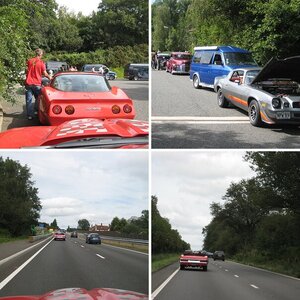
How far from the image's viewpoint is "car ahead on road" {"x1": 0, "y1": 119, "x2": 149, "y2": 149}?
4359 mm

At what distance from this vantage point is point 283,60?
8.67 metres

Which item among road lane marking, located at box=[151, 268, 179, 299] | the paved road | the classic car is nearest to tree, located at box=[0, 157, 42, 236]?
road lane marking, located at box=[151, 268, 179, 299]

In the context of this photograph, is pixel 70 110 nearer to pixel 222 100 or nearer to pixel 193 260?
pixel 193 260

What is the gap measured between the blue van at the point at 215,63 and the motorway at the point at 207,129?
2.19 m

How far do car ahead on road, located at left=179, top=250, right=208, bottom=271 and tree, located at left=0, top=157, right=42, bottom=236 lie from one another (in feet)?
6.44

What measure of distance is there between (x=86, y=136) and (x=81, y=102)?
235 cm

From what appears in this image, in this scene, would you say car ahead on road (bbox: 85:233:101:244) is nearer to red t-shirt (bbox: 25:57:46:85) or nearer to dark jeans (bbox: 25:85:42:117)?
dark jeans (bbox: 25:85:42:117)

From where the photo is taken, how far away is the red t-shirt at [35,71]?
348 inches

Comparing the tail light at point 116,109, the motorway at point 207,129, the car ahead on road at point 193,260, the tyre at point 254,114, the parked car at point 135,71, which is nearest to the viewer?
the car ahead on road at point 193,260

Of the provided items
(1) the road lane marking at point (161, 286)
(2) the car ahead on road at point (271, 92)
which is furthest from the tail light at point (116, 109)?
(2) the car ahead on road at point (271, 92)

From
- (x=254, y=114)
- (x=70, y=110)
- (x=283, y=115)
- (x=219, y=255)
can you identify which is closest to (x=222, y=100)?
(x=254, y=114)

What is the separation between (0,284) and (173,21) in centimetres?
2130

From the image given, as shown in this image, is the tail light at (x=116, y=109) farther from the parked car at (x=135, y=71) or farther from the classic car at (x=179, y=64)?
the classic car at (x=179, y=64)

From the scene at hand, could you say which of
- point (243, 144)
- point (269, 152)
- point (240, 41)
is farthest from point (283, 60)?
point (240, 41)
